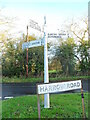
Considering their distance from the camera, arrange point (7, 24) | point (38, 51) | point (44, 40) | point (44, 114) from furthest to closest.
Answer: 1. point (38, 51)
2. point (7, 24)
3. point (44, 40)
4. point (44, 114)

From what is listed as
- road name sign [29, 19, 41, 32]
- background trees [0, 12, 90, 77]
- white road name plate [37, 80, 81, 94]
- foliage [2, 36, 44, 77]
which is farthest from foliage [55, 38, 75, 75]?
white road name plate [37, 80, 81, 94]

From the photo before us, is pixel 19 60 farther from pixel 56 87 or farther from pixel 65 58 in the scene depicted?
pixel 56 87

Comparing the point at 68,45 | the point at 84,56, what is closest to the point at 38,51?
the point at 68,45

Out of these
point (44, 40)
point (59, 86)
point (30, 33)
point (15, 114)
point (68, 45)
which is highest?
point (30, 33)

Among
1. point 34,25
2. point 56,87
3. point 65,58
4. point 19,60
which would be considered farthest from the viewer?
point 65,58

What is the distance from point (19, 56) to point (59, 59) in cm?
329

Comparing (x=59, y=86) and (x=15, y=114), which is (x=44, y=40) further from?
(x=15, y=114)


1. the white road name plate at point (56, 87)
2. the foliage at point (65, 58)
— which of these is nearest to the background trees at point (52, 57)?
the foliage at point (65, 58)

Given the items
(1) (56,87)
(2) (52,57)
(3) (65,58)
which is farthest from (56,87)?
(3) (65,58)

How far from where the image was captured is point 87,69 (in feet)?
48.5

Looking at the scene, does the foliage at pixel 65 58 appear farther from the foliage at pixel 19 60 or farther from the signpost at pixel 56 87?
the signpost at pixel 56 87

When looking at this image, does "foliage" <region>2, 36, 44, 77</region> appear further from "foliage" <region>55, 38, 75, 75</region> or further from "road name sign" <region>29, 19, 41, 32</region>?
"road name sign" <region>29, 19, 41, 32</region>

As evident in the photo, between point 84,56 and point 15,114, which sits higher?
point 84,56

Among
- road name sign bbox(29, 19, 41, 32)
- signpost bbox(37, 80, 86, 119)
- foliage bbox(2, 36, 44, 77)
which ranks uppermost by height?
road name sign bbox(29, 19, 41, 32)
